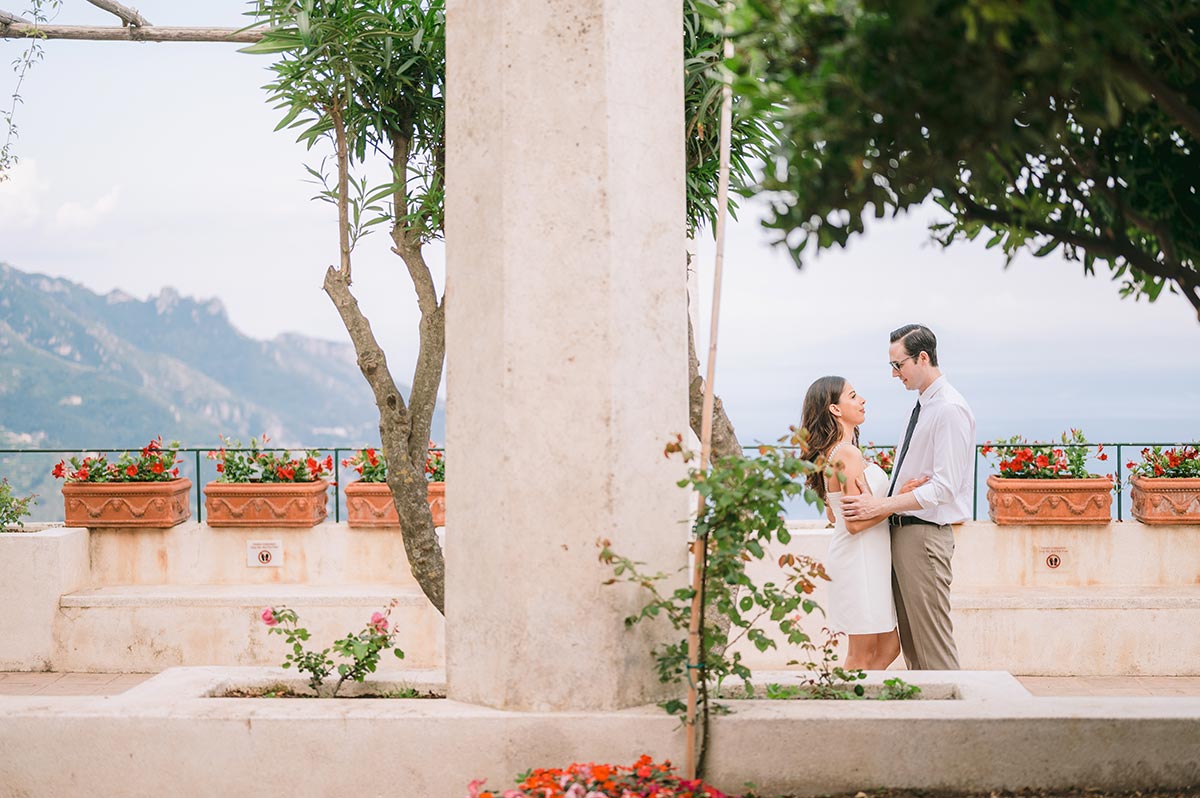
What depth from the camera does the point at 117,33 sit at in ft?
22.7

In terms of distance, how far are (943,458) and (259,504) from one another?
14.7ft

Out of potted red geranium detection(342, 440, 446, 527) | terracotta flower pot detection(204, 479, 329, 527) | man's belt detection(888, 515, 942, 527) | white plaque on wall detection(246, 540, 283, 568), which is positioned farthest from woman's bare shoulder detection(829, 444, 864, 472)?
white plaque on wall detection(246, 540, 283, 568)

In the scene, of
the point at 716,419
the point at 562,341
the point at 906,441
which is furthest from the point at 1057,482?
the point at 562,341

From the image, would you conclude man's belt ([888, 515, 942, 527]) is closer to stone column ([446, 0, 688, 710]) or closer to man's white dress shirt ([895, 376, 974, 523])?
man's white dress shirt ([895, 376, 974, 523])

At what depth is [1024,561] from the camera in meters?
6.88

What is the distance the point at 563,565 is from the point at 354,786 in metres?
0.86

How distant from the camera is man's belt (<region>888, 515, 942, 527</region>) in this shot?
4453mm

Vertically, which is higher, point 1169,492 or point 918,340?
point 918,340

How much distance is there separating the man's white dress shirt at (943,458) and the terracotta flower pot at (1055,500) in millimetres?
2523

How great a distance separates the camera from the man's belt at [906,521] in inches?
175

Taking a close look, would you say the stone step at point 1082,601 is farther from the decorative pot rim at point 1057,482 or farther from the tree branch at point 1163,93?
the tree branch at point 1163,93

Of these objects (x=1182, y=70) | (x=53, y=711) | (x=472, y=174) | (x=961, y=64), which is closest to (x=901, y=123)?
(x=961, y=64)

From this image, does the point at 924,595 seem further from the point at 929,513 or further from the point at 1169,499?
the point at 1169,499

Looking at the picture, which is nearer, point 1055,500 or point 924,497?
point 924,497
